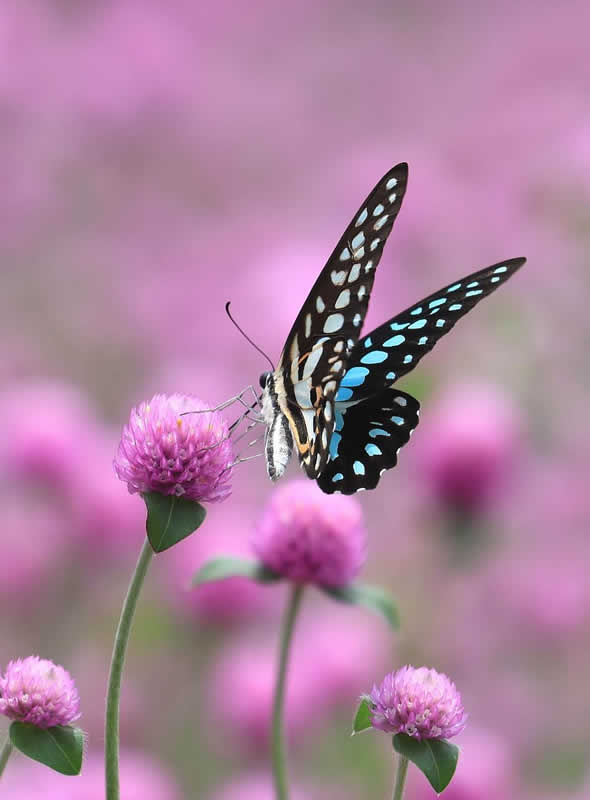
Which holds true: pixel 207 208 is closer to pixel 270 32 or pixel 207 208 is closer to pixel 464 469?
pixel 270 32

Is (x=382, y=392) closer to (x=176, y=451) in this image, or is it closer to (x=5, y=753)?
(x=176, y=451)

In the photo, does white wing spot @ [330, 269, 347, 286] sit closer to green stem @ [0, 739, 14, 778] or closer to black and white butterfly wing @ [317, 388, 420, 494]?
black and white butterfly wing @ [317, 388, 420, 494]

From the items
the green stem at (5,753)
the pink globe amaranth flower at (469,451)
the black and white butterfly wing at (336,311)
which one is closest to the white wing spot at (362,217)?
A: the black and white butterfly wing at (336,311)

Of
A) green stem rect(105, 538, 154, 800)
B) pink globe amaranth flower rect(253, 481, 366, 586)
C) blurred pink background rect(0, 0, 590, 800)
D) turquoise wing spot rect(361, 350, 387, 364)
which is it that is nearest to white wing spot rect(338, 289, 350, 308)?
turquoise wing spot rect(361, 350, 387, 364)

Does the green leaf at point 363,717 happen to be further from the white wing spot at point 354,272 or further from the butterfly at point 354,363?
the white wing spot at point 354,272

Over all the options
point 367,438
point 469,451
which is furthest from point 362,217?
point 469,451

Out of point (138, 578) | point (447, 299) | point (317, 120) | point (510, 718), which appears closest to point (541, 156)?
point (317, 120)
